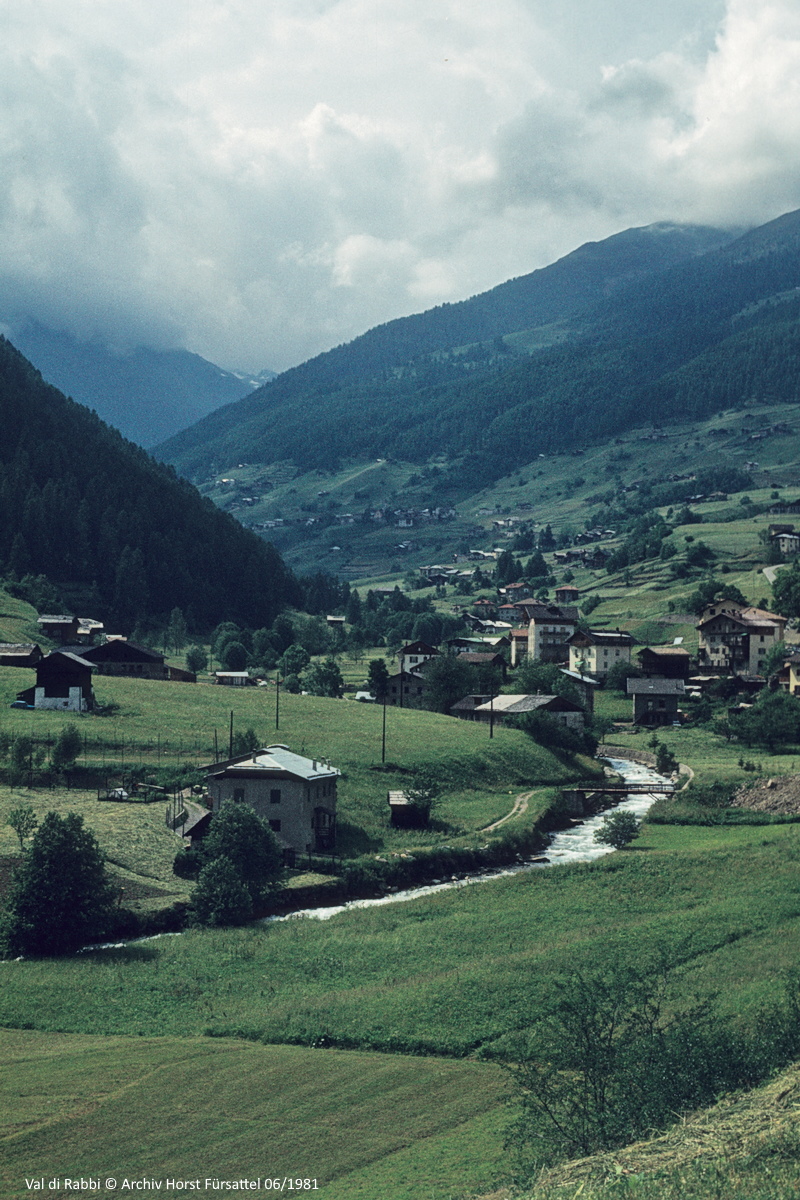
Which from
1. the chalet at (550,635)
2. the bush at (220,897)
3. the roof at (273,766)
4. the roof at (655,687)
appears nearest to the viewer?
the bush at (220,897)

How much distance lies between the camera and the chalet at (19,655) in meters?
117

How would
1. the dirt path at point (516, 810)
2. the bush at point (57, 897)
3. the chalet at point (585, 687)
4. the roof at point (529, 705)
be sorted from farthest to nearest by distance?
the chalet at point (585, 687) < the roof at point (529, 705) < the dirt path at point (516, 810) < the bush at point (57, 897)

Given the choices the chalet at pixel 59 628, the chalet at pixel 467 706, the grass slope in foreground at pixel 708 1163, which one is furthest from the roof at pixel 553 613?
the grass slope in foreground at pixel 708 1163

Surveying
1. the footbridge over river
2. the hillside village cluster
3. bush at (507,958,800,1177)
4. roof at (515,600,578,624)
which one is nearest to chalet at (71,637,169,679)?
the hillside village cluster

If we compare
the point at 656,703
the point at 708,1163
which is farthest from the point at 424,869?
the point at 656,703

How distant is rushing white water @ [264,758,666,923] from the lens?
2458 inches

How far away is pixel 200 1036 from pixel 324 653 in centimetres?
13201

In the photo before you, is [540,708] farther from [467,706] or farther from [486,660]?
[486,660]

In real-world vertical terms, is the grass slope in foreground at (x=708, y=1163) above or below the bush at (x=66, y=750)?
below

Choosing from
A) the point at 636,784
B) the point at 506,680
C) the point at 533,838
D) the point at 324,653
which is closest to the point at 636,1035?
the point at 533,838

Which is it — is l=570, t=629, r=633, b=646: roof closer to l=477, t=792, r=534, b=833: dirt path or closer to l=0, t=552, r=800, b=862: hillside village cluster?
l=0, t=552, r=800, b=862: hillside village cluster

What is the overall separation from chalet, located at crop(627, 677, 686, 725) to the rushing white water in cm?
2392

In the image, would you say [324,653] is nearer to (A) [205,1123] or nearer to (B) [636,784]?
(B) [636,784]

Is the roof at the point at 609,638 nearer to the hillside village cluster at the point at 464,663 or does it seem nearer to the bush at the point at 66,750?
the hillside village cluster at the point at 464,663
